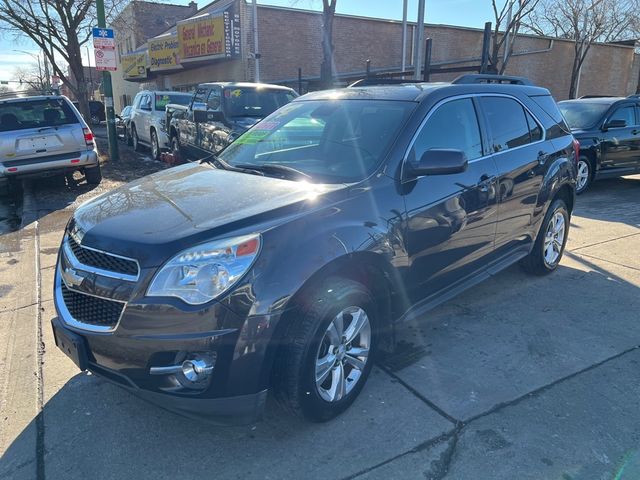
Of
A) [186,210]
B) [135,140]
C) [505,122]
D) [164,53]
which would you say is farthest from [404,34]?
[186,210]

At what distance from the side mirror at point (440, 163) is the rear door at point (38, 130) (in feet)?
24.3

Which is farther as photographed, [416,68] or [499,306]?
[416,68]

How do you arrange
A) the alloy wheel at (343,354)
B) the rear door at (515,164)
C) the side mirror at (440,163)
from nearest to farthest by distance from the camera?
the alloy wheel at (343,354) < the side mirror at (440,163) < the rear door at (515,164)

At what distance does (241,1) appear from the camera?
19.7m

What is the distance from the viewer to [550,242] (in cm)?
507

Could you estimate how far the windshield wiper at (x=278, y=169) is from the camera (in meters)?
3.21

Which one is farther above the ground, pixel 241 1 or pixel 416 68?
pixel 241 1

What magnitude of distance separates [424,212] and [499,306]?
171 centimetres

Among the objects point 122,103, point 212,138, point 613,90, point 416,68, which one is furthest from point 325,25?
point 122,103

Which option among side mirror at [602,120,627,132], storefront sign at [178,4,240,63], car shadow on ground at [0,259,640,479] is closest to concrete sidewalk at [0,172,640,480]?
car shadow on ground at [0,259,640,479]

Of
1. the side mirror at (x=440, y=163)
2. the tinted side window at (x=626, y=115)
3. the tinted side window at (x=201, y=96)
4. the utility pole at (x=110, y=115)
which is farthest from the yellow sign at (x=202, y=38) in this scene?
the side mirror at (x=440, y=163)

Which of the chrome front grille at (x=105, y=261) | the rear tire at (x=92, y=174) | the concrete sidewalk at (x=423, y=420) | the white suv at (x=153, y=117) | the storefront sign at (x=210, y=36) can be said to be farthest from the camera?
the storefront sign at (x=210, y=36)

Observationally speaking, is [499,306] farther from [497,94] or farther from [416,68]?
[416,68]

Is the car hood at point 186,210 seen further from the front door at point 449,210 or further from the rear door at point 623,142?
the rear door at point 623,142
